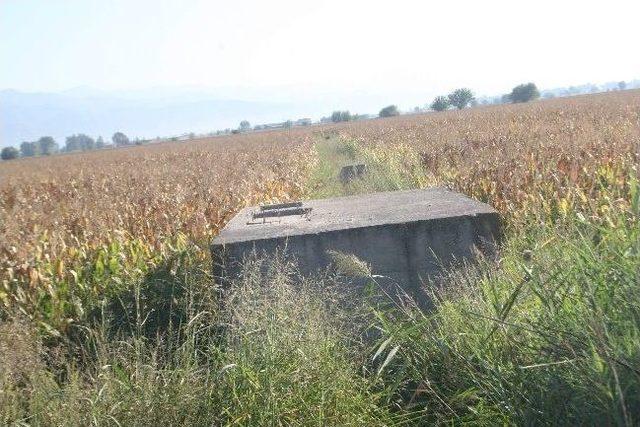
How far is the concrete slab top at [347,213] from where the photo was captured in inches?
210

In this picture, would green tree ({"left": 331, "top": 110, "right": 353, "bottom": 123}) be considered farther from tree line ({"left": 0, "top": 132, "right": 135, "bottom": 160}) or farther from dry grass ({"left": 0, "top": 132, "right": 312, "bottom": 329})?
dry grass ({"left": 0, "top": 132, "right": 312, "bottom": 329})

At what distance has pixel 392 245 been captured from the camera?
5223mm

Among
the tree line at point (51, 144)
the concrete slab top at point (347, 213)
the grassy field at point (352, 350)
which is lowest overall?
the tree line at point (51, 144)

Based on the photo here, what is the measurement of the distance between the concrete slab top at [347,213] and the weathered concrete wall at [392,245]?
1.2 inches

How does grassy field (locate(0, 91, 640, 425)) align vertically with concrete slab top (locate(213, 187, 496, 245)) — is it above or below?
below

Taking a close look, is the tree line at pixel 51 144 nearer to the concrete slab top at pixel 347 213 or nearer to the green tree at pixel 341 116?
the green tree at pixel 341 116

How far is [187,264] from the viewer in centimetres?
633

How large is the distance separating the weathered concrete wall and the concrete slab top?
0.03 metres

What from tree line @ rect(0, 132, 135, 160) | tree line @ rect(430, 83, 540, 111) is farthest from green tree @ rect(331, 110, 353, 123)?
tree line @ rect(0, 132, 135, 160)

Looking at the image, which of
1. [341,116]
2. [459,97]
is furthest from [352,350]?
[341,116]

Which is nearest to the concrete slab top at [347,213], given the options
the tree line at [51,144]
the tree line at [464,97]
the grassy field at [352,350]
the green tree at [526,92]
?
the grassy field at [352,350]

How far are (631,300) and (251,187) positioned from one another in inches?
369

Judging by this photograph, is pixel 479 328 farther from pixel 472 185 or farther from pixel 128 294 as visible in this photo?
pixel 472 185

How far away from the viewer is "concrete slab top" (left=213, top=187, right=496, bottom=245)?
5336 mm
